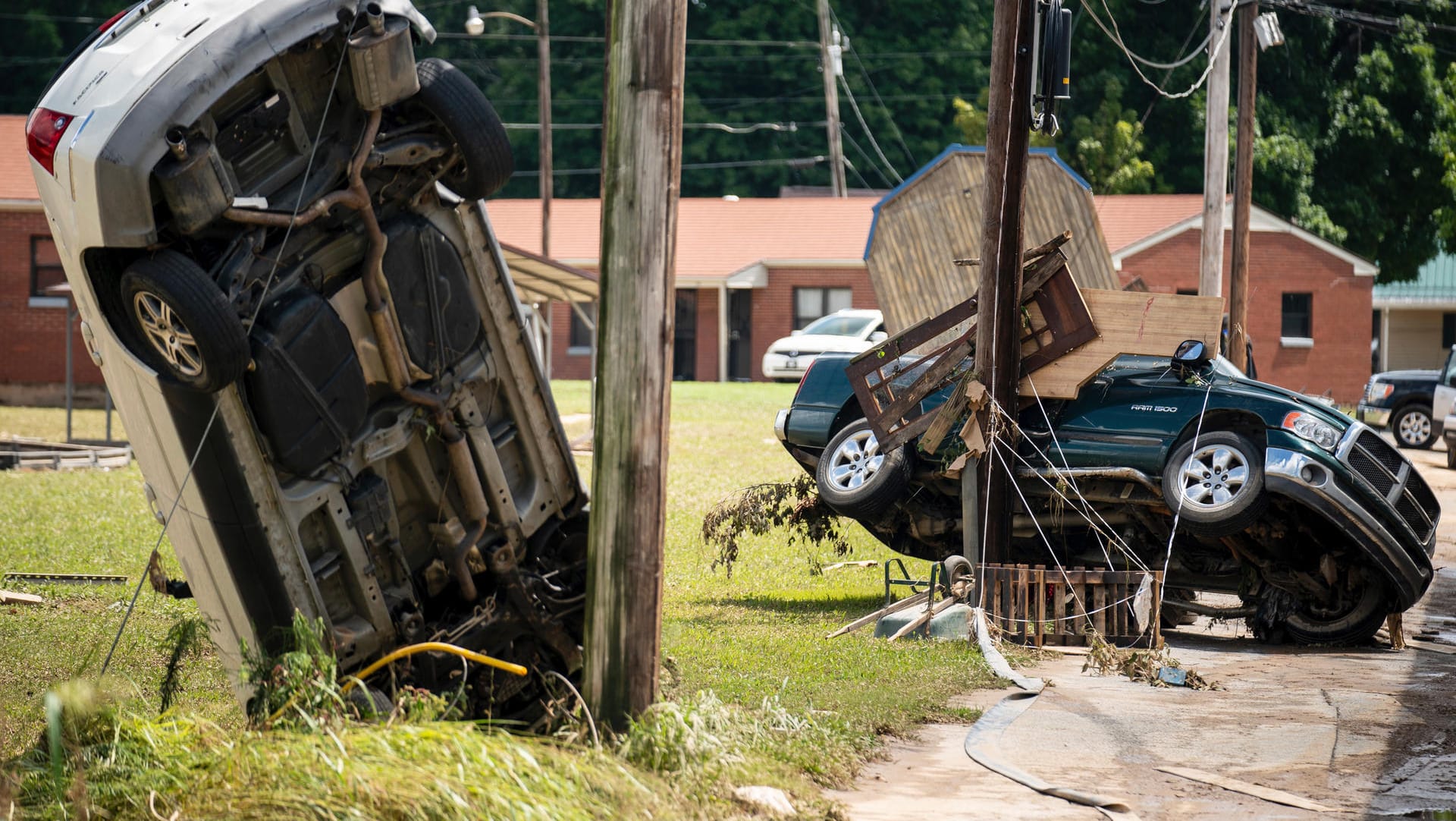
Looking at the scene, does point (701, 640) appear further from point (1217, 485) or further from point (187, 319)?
point (187, 319)

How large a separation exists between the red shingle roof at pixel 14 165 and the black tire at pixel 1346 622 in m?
27.1

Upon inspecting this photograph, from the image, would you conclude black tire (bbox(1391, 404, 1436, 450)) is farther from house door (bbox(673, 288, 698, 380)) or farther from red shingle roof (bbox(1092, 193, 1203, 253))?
house door (bbox(673, 288, 698, 380))

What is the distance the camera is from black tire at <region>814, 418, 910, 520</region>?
1107 centimetres

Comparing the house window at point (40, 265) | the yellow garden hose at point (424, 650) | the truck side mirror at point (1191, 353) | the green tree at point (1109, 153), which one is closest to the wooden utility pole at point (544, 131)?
the house window at point (40, 265)

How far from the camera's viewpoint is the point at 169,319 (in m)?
5.89

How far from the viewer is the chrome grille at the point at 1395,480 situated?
10.1 metres

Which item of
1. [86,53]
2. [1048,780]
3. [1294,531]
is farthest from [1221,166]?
[86,53]

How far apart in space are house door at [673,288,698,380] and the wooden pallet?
32.7 metres

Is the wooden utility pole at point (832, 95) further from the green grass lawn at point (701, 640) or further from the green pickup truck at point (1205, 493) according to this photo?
the green pickup truck at point (1205, 493)

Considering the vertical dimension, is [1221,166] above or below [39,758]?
above

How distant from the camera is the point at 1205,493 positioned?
10031 millimetres

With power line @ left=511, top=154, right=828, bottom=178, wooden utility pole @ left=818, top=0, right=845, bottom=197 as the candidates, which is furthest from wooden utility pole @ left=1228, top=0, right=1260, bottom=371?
power line @ left=511, top=154, right=828, bottom=178

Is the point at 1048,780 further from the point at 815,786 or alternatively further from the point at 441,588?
the point at 441,588

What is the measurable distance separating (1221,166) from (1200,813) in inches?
628
